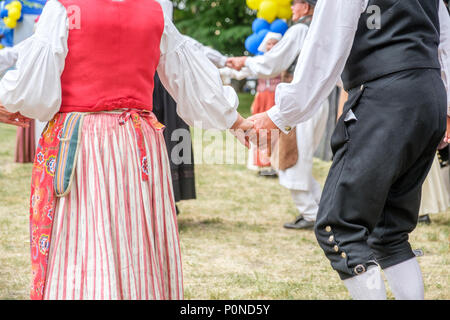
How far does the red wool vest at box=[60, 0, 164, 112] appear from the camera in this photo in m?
2.13

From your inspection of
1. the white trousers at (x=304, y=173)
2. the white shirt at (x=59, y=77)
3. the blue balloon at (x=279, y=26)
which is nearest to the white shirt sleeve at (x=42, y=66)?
the white shirt at (x=59, y=77)

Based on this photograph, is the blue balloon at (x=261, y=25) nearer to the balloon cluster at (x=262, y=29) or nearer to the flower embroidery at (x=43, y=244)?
the balloon cluster at (x=262, y=29)

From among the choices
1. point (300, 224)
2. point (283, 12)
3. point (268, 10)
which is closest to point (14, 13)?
point (268, 10)

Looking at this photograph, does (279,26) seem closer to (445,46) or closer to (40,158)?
(445,46)

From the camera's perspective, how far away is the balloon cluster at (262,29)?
18.0 ft

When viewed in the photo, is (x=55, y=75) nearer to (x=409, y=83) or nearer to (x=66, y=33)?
(x=66, y=33)

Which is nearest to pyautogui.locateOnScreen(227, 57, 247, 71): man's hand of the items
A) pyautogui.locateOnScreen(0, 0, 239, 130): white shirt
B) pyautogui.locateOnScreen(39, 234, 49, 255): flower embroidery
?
pyautogui.locateOnScreen(0, 0, 239, 130): white shirt

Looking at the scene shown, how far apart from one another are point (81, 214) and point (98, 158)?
0.21 meters

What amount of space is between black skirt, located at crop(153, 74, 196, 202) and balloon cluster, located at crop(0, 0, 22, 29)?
3447 mm

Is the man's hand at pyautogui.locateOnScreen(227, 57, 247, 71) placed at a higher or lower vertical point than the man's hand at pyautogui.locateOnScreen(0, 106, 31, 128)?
lower

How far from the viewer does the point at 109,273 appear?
2096 millimetres

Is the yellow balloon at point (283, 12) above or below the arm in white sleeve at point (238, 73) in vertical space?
above

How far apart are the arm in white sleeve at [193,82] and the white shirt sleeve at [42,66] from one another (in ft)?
1.46

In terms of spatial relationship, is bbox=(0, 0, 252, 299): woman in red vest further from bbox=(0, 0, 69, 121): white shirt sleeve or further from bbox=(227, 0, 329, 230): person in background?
bbox=(227, 0, 329, 230): person in background
